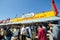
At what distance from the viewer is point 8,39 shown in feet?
37.7

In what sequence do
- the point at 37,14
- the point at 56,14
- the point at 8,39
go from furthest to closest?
the point at 37,14
the point at 56,14
the point at 8,39

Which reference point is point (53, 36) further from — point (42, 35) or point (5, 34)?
point (5, 34)

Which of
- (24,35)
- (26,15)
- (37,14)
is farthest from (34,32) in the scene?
(26,15)

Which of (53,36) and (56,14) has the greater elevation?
(56,14)

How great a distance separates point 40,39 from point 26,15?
1255 centimetres

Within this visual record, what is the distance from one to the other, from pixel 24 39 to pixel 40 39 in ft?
3.57

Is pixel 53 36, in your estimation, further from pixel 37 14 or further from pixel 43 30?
pixel 37 14

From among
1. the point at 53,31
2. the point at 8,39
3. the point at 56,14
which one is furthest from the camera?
the point at 56,14

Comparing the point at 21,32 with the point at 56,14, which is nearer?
the point at 21,32

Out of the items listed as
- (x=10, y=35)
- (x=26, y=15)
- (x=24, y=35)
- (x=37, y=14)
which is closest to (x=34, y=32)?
(x=24, y=35)

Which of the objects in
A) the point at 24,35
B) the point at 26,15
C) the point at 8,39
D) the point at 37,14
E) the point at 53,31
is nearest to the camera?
the point at 53,31

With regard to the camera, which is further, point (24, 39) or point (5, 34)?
point (5, 34)

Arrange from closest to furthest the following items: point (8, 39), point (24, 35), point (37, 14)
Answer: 1. point (24, 35)
2. point (8, 39)
3. point (37, 14)

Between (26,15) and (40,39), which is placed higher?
(26,15)
